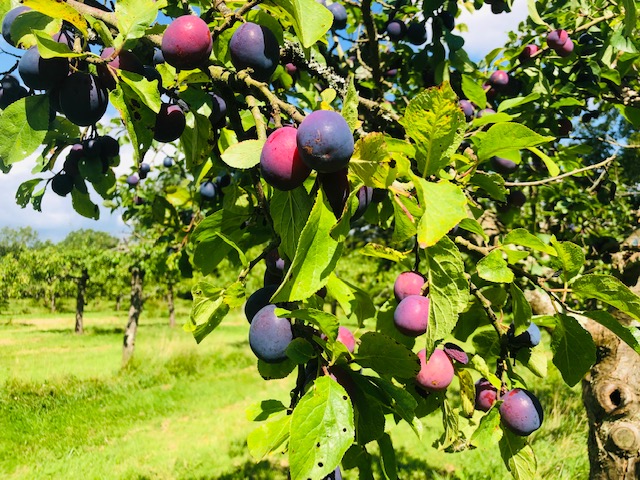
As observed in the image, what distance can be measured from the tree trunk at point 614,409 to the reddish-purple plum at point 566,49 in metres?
1.36

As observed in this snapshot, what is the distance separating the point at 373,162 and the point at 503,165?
116 centimetres

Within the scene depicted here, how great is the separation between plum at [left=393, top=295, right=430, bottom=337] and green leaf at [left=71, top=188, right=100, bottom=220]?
930mm

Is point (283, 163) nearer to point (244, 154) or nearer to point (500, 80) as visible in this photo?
point (244, 154)

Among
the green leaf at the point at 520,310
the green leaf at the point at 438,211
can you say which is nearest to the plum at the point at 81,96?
the green leaf at the point at 438,211

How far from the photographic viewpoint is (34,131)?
869 mm

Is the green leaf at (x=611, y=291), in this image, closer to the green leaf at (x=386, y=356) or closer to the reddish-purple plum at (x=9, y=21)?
the green leaf at (x=386, y=356)

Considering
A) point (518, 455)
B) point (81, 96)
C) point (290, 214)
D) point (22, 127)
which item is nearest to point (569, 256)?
point (518, 455)

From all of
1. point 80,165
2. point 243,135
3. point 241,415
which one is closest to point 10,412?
point 241,415

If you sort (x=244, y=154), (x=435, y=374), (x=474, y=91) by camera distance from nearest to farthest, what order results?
(x=244, y=154) < (x=435, y=374) < (x=474, y=91)

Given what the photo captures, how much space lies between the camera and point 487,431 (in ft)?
3.54

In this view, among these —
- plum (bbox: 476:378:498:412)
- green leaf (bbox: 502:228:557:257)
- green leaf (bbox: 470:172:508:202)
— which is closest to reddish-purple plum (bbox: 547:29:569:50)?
green leaf (bbox: 470:172:508:202)

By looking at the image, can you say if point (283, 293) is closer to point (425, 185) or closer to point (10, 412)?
point (425, 185)

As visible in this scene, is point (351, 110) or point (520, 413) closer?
point (351, 110)

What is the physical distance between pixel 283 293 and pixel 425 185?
0.24 meters
